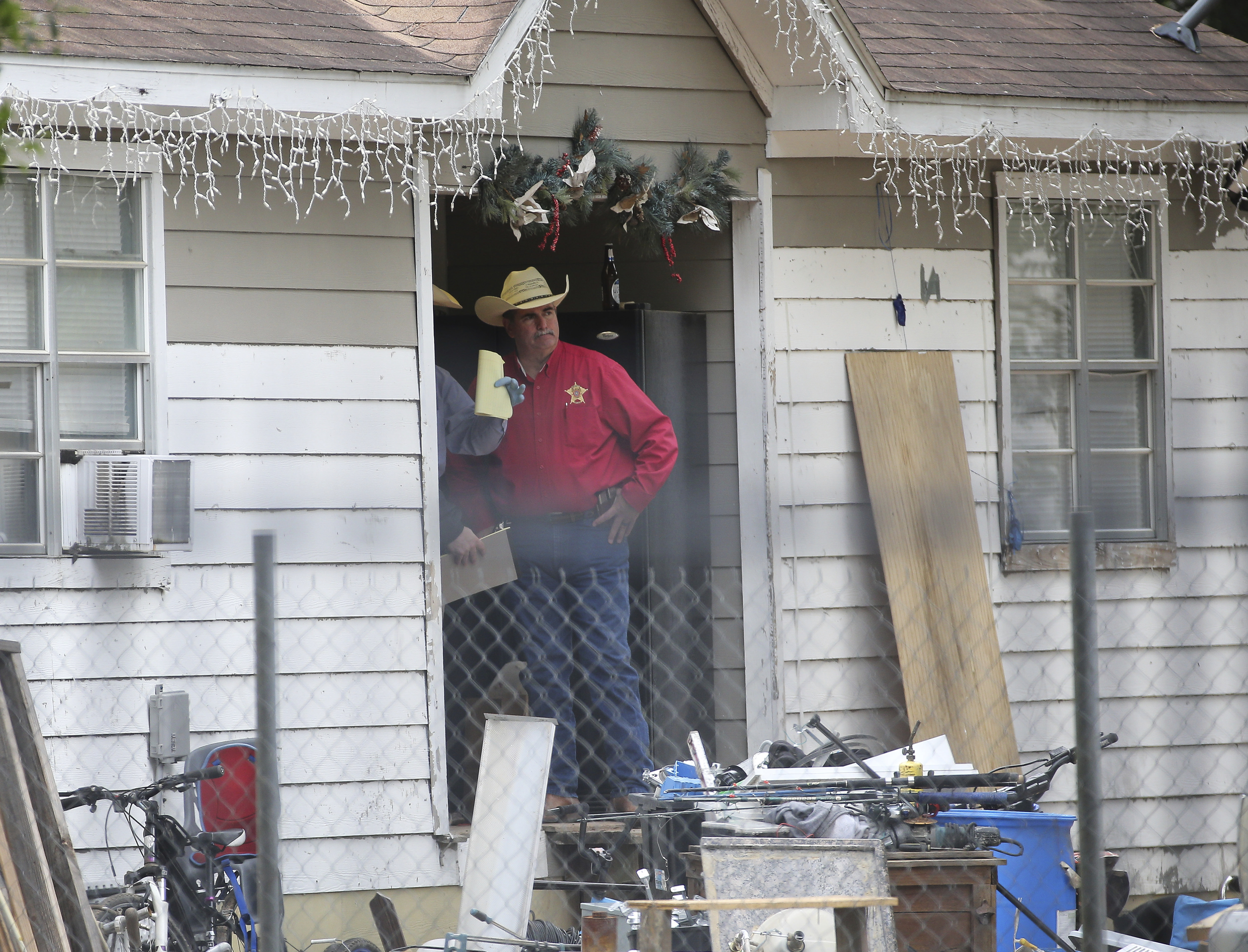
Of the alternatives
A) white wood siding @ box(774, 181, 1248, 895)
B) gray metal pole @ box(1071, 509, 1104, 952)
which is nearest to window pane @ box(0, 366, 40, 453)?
white wood siding @ box(774, 181, 1248, 895)

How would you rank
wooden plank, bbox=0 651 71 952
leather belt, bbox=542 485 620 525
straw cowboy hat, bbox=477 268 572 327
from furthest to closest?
straw cowboy hat, bbox=477 268 572 327 < leather belt, bbox=542 485 620 525 < wooden plank, bbox=0 651 71 952

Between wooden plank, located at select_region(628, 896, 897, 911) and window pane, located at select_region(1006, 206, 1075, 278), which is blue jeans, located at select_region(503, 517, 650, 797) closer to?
wooden plank, located at select_region(628, 896, 897, 911)

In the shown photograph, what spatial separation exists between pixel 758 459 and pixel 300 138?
235 cm

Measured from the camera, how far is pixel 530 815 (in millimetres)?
4809

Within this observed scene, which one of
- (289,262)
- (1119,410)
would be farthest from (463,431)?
(1119,410)

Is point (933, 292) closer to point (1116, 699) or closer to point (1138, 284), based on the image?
point (1138, 284)

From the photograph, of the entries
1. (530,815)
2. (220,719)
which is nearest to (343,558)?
(220,719)

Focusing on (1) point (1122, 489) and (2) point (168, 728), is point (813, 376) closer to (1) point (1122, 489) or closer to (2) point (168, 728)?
(1) point (1122, 489)

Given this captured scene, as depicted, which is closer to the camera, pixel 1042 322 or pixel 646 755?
pixel 646 755

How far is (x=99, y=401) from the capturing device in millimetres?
5203

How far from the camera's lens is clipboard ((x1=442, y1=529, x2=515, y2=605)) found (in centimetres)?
578

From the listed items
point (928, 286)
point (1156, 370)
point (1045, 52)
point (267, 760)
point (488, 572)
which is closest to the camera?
point (267, 760)

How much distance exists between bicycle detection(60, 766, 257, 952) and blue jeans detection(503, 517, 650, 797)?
1354 mm

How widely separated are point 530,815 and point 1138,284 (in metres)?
3.83
